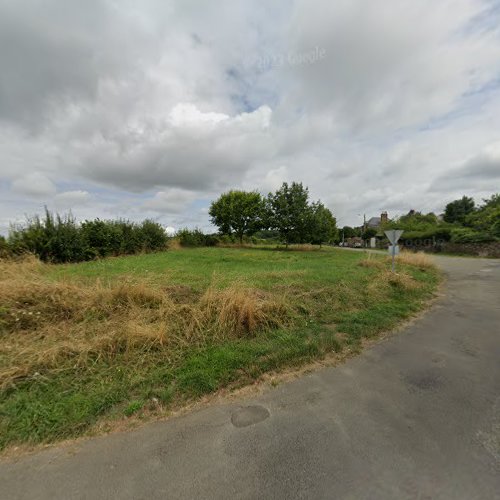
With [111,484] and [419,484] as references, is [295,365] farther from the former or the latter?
[111,484]

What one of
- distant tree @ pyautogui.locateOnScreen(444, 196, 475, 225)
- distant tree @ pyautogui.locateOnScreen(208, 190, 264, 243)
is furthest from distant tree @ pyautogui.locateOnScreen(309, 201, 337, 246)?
distant tree @ pyautogui.locateOnScreen(444, 196, 475, 225)

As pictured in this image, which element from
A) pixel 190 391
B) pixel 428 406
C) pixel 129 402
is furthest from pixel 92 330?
pixel 428 406

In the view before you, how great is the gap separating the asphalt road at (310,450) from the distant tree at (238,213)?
3129 centimetres

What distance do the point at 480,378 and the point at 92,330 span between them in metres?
5.54

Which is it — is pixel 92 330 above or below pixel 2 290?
below

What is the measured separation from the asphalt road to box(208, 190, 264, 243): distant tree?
31295mm

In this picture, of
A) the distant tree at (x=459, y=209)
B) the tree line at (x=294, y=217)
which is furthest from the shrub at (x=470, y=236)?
the distant tree at (x=459, y=209)

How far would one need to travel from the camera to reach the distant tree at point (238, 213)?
116ft

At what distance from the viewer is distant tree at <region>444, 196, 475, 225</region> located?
52500mm

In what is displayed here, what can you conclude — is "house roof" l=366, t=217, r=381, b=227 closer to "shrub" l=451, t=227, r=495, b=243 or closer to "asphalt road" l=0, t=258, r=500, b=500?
"shrub" l=451, t=227, r=495, b=243

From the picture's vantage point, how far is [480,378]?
10.7ft

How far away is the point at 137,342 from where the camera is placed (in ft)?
12.4

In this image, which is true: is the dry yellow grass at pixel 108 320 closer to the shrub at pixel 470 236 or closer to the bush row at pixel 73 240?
the bush row at pixel 73 240

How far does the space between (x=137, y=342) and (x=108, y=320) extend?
1038 millimetres
